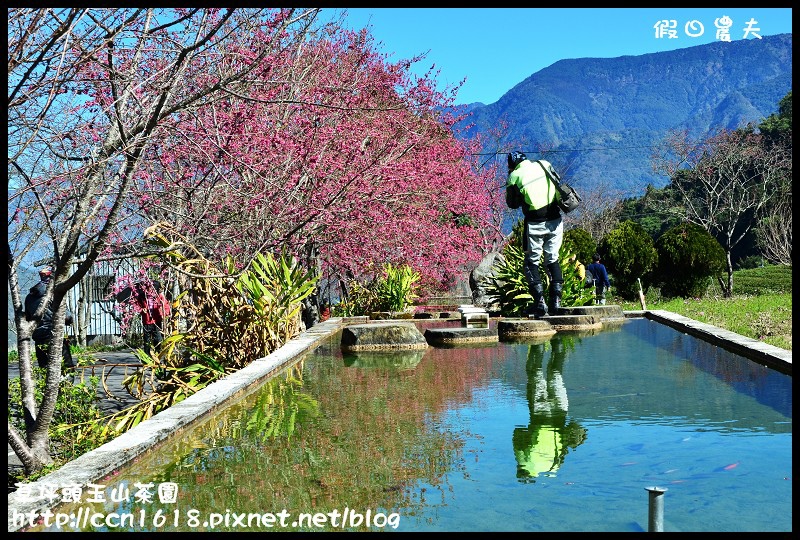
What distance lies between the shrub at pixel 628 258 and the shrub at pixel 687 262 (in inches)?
14.0

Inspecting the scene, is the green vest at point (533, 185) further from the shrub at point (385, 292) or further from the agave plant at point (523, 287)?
the shrub at point (385, 292)

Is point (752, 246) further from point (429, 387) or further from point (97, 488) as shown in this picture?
point (97, 488)

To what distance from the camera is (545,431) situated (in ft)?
18.5

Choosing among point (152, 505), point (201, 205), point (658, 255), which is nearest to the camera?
point (152, 505)

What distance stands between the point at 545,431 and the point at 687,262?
19.9 metres

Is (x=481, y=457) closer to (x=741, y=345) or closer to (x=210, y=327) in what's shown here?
(x=741, y=345)

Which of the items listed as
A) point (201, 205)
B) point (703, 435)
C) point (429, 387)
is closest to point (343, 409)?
point (429, 387)

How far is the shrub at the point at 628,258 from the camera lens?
80.4ft

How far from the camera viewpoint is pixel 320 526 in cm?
367

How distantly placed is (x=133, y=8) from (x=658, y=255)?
2090 centimetres

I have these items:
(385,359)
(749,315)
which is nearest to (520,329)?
(385,359)

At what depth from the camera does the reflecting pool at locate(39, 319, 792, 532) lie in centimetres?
382

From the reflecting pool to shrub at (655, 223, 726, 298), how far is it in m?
16.5

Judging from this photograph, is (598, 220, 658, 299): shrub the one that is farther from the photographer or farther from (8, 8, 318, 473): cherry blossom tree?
(8, 8, 318, 473): cherry blossom tree
